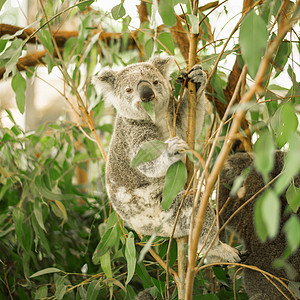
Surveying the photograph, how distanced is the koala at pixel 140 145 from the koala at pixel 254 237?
244 mm

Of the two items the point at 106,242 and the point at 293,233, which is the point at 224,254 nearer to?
the point at 106,242

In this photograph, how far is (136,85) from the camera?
1812 mm

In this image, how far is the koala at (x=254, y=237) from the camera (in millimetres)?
1806

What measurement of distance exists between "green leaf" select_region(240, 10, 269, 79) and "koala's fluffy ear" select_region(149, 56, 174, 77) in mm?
1223

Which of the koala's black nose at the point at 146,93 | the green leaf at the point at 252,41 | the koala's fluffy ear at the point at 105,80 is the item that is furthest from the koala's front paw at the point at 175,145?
the koala's fluffy ear at the point at 105,80

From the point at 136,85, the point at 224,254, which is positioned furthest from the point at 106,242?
the point at 136,85

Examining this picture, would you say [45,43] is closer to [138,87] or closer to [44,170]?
[138,87]

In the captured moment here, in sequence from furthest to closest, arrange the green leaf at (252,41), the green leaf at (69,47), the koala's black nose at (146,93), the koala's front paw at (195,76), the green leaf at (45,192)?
the green leaf at (69,47) < the green leaf at (45,192) < the koala's black nose at (146,93) < the koala's front paw at (195,76) < the green leaf at (252,41)

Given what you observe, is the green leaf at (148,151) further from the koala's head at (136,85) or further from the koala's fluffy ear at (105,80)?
the koala's fluffy ear at (105,80)

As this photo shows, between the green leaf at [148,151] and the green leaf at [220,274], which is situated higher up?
the green leaf at [148,151]

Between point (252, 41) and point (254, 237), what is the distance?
1.52 metres

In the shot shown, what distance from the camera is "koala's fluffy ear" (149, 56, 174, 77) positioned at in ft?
6.16

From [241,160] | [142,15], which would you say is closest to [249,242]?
[241,160]

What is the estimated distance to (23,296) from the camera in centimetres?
245
